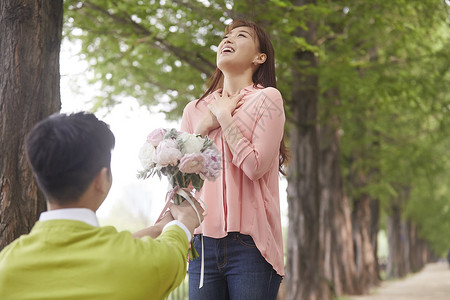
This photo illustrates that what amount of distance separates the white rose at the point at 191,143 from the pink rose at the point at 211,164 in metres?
0.04

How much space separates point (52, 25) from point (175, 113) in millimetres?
5633

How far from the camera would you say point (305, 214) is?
1097cm

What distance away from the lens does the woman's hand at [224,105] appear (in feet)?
9.99

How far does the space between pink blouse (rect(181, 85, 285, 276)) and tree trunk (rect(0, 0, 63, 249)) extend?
4.38 ft

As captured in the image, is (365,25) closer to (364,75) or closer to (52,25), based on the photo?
(364,75)

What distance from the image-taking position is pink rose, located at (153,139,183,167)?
2604mm

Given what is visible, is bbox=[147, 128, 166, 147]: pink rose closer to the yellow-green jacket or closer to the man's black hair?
the man's black hair

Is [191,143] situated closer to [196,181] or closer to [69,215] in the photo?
[196,181]

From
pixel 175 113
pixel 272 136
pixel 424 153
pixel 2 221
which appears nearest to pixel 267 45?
pixel 272 136

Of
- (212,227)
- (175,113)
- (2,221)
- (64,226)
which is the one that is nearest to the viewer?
(64,226)

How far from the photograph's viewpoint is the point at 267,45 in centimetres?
345

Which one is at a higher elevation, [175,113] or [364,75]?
[364,75]

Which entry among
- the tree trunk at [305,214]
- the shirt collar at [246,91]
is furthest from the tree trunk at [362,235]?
the shirt collar at [246,91]

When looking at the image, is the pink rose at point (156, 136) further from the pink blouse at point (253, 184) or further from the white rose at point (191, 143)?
the pink blouse at point (253, 184)
